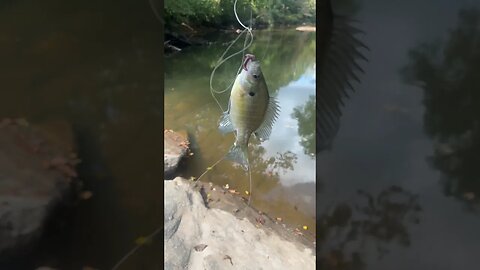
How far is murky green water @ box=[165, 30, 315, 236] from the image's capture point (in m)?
1.07

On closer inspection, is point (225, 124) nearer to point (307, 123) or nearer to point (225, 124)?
point (225, 124)

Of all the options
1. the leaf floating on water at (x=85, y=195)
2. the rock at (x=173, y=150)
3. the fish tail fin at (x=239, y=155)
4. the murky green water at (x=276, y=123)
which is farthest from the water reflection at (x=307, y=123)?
the leaf floating on water at (x=85, y=195)

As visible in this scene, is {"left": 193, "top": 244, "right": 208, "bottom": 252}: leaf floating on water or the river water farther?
{"left": 193, "top": 244, "right": 208, "bottom": 252}: leaf floating on water

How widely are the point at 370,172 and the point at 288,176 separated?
0.18 metres

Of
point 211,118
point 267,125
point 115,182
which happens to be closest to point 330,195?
point 267,125

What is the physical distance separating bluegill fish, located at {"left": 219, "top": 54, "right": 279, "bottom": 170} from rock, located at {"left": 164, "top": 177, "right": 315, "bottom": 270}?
0.17 meters

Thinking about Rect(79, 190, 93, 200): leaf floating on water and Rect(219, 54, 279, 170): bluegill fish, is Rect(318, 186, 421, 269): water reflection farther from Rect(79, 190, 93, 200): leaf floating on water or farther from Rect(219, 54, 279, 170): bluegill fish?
Rect(79, 190, 93, 200): leaf floating on water

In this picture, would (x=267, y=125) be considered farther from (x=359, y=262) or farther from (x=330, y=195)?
(x=359, y=262)

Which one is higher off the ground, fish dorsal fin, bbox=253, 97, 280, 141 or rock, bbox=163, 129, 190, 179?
fish dorsal fin, bbox=253, 97, 280, 141

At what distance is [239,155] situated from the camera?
42.6 inches

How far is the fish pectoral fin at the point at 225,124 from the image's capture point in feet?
3.50

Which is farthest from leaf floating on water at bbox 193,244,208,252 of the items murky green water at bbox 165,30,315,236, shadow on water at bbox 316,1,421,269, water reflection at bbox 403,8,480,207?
water reflection at bbox 403,8,480,207

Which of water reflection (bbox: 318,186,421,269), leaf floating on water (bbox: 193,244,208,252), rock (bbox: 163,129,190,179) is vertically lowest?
leaf floating on water (bbox: 193,244,208,252)

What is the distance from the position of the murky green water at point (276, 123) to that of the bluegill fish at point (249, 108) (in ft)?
0.07
